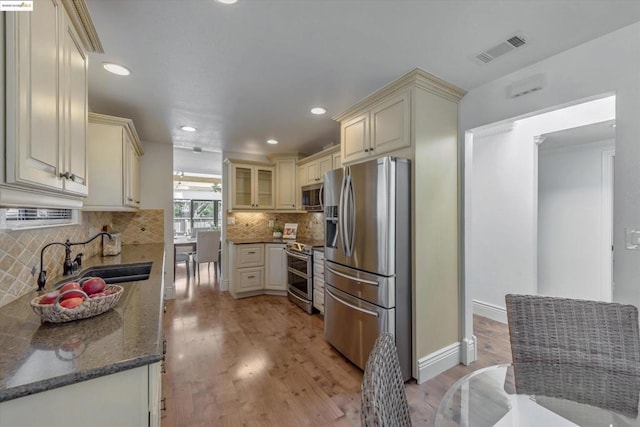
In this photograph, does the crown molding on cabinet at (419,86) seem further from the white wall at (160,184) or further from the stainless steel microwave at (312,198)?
the white wall at (160,184)

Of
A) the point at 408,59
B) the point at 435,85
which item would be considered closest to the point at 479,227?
the point at 435,85

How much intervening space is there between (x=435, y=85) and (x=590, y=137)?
248cm

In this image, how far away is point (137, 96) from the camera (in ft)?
8.05

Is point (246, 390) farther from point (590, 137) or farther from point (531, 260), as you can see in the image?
point (590, 137)

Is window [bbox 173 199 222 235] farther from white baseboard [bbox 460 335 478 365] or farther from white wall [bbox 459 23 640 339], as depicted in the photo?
white wall [bbox 459 23 640 339]

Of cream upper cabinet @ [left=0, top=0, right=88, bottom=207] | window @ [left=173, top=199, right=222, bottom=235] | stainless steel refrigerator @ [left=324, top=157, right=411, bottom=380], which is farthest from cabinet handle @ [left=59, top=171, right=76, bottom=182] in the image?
window @ [left=173, top=199, right=222, bottom=235]

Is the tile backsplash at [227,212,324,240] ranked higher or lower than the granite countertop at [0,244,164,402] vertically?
higher

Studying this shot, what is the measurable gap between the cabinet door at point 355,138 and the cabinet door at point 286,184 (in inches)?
72.0

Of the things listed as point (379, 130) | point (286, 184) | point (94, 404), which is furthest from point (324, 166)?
point (94, 404)

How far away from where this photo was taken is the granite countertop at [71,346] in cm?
75

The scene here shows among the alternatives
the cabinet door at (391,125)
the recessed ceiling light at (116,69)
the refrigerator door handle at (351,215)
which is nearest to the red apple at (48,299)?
the recessed ceiling light at (116,69)

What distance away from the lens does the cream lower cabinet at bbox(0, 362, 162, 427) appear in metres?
0.72

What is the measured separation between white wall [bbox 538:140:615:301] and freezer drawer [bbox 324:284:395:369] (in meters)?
3.15

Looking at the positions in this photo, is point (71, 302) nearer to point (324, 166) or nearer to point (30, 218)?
point (30, 218)
